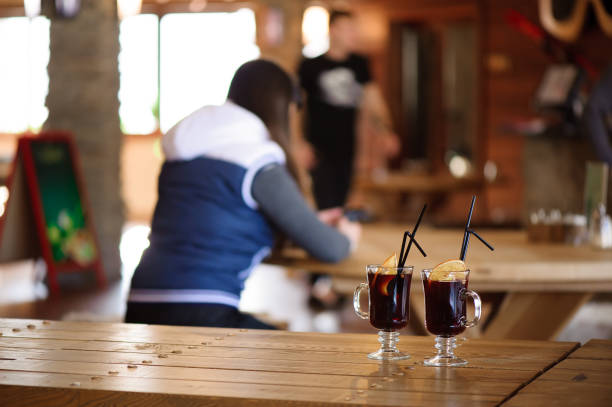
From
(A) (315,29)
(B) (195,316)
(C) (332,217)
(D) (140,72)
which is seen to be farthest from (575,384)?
(D) (140,72)

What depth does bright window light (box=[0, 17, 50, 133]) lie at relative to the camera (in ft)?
39.1

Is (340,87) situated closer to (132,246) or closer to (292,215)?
(292,215)

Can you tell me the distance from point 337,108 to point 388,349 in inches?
150

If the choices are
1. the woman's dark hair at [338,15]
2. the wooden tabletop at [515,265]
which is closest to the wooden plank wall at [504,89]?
the woman's dark hair at [338,15]

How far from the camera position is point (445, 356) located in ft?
4.45

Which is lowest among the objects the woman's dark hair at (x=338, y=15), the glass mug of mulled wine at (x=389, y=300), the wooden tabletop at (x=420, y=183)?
the wooden tabletop at (x=420, y=183)

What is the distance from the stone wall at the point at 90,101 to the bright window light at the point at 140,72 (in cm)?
554

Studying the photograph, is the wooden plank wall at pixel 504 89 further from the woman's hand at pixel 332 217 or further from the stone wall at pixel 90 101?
the woman's hand at pixel 332 217

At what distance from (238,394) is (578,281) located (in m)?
1.31

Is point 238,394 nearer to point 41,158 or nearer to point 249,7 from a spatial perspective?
point 41,158

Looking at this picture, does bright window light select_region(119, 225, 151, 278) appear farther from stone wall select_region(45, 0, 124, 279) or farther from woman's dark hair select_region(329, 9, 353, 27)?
woman's dark hair select_region(329, 9, 353, 27)

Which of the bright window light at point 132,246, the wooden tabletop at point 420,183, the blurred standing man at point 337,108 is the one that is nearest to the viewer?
the blurred standing man at point 337,108

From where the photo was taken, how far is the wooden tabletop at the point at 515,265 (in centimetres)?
218

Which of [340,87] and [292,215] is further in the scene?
[340,87]
